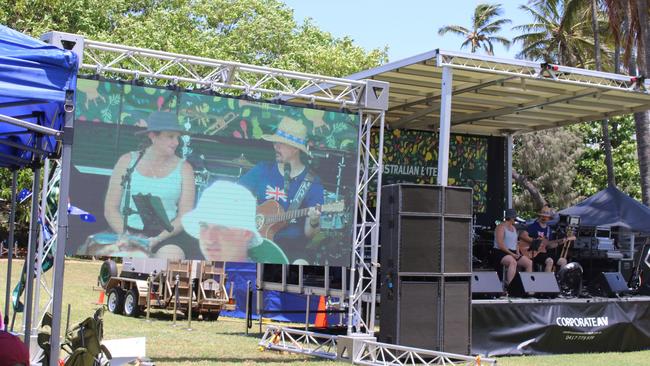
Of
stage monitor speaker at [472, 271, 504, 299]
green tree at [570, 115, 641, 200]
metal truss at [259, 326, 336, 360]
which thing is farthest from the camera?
green tree at [570, 115, 641, 200]

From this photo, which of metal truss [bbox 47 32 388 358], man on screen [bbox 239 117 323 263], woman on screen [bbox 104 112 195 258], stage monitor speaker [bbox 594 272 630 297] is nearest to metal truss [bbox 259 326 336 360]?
metal truss [bbox 47 32 388 358]

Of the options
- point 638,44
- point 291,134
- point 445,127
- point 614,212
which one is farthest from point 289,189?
point 638,44

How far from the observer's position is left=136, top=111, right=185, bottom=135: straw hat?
1032cm

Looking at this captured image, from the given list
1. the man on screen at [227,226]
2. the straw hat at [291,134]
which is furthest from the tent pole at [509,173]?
the man on screen at [227,226]

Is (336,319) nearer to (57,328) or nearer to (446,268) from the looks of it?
(446,268)

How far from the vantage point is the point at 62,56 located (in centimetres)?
539

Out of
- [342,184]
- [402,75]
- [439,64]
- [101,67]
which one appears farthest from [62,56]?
[402,75]

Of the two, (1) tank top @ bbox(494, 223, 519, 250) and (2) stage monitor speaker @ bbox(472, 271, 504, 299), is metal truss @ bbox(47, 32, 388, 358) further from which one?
(1) tank top @ bbox(494, 223, 519, 250)

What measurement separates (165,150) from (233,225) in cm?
123

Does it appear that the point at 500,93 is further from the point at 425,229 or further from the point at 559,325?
the point at 425,229

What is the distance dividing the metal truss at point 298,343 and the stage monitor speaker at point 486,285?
7.31 ft

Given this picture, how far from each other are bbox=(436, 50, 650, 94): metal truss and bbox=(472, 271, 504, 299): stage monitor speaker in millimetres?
2942

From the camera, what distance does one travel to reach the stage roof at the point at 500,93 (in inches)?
508

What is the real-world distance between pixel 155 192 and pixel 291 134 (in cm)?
193
